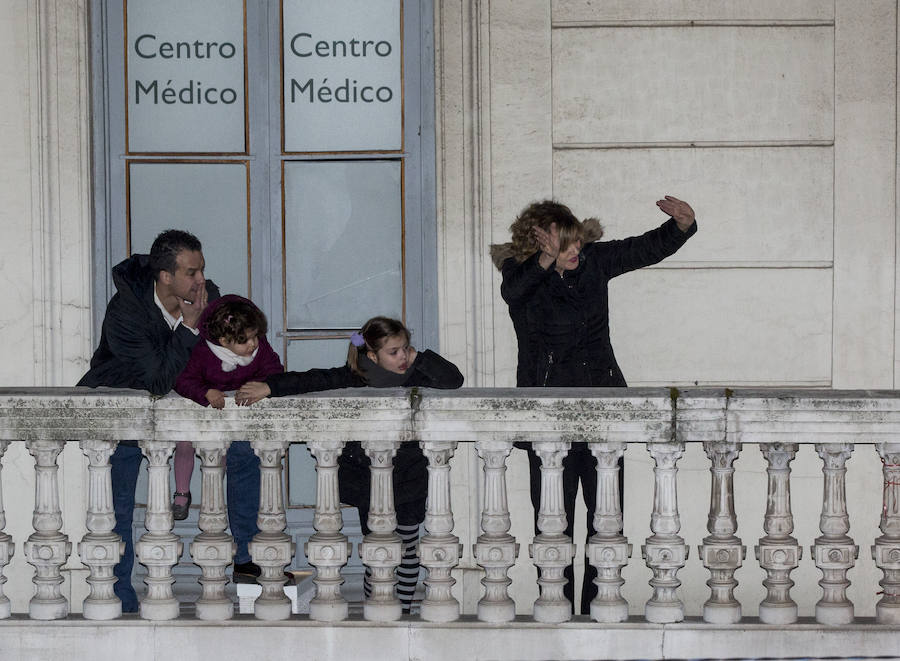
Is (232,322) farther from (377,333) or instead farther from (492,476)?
(492,476)

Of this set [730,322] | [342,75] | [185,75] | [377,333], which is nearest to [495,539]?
[377,333]

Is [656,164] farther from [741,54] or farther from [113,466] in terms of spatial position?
[113,466]

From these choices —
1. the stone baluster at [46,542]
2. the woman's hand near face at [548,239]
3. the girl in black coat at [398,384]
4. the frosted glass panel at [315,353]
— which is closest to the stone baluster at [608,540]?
the girl in black coat at [398,384]

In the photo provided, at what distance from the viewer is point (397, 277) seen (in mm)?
6223

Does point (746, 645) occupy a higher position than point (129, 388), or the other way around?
point (129, 388)

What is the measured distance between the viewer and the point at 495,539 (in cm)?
447

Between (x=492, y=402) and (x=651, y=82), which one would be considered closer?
(x=492, y=402)

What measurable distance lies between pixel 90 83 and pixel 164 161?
0.52 metres

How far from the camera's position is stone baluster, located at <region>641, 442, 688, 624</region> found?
14.7ft

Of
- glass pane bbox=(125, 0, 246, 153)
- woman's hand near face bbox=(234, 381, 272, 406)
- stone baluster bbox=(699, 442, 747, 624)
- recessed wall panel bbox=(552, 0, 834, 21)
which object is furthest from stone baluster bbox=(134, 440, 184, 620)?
recessed wall panel bbox=(552, 0, 834, 21)

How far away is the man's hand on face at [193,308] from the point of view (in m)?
4.88

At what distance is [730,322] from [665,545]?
1.86 metres

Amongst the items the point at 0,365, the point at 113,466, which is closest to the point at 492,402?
the point at 113,466

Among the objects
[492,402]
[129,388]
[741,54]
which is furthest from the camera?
[741,54]
